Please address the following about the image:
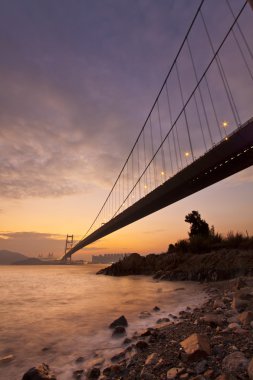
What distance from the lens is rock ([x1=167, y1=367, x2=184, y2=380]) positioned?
2.56 m

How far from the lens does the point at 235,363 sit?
250 cm

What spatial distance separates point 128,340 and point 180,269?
15.4 meters

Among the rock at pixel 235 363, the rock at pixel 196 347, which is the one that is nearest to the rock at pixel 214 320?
the rock at pixel 196 347

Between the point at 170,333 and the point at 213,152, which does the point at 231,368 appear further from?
the point at 213,152

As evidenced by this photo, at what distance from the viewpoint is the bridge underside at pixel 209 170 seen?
669 inches

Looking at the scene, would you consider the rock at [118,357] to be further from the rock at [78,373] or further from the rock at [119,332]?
the rock at [119,332]

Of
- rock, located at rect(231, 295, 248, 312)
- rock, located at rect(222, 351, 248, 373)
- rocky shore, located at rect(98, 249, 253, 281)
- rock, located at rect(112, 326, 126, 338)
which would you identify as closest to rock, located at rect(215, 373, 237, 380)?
rock, located at rect(222, 351, 248, 373)

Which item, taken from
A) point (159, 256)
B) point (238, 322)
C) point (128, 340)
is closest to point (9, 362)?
point (128, 340)

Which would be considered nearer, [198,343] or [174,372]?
[174,372]

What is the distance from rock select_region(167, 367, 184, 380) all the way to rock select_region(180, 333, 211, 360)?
0.90ft

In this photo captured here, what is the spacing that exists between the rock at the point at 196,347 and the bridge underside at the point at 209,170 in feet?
50.0

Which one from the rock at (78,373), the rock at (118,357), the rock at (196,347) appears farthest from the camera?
the rock at (118,357)

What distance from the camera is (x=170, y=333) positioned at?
4.38 meters

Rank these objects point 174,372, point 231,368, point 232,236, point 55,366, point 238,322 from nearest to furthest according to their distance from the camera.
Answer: point 231,368 → point 174,372 → point 55,366 → point 238,322 → point 232,236
